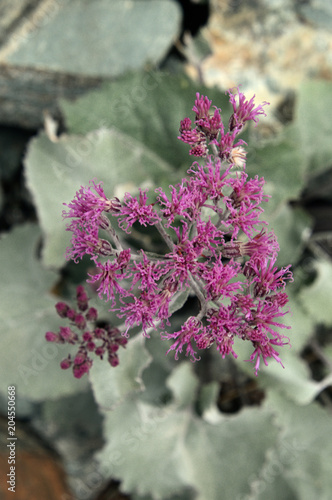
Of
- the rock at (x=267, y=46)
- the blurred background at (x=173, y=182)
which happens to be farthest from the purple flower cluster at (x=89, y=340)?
the rock at (x=267, y=46)

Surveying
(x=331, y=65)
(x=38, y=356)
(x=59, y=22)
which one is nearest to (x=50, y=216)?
(x=38, y=356)

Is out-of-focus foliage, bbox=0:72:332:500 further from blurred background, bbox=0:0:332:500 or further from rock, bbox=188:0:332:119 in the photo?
rock, bbox=188:0:332:119

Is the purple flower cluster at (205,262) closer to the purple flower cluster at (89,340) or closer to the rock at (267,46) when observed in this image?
the purple flower cluster at (89,340)

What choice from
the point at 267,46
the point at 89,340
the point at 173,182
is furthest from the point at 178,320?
the point at 267,46

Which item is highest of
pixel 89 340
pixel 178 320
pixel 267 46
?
pixel 267 46

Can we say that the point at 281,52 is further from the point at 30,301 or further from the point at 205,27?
the point at 30,301

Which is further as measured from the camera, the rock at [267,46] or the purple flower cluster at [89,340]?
the rock at [267,46]

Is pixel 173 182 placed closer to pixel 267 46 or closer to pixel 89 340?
pixel 89 340

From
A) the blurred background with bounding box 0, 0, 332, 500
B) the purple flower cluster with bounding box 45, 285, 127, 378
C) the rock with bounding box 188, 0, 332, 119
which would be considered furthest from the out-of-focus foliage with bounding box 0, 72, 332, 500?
the purple flower cluster with bounding box 45, 285, 127, 378
